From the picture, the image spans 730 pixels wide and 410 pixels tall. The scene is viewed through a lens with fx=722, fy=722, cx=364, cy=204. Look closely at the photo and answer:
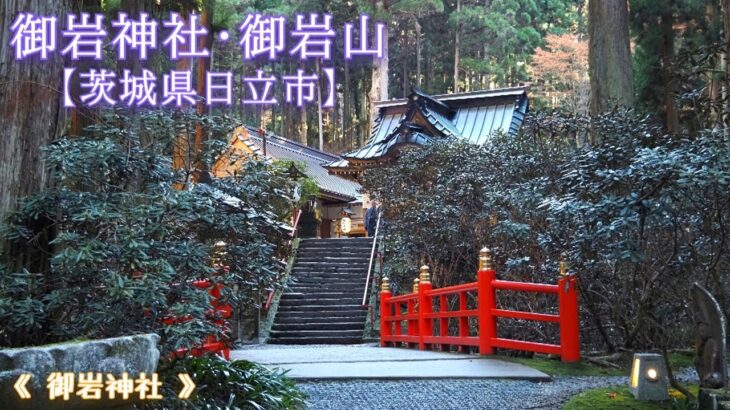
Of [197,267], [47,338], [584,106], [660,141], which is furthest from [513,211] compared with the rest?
[584,106]

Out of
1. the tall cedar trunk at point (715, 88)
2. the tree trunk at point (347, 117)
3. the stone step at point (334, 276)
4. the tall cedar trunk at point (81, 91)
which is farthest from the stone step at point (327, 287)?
the tree trunk at point (347, 117)

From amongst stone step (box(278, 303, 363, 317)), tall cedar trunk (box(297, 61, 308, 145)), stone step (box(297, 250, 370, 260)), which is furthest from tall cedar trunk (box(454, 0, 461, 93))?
stone step (box(278, 303, 363, 317))

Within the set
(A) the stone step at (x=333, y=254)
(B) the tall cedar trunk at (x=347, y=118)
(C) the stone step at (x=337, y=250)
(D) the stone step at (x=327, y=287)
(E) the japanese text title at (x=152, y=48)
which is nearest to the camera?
(E) the japanese text title at (x=152, y=48)

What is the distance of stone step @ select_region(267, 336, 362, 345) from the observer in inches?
551

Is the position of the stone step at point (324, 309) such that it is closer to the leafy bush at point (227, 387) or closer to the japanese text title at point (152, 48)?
the japanese text title at point (152, 48)

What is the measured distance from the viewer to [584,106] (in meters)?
29.5

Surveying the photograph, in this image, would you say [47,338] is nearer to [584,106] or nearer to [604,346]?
[604,346]

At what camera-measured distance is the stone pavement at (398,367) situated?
6.42 meters

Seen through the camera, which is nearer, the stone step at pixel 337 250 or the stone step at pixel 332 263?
the stone step at pixel 332 263

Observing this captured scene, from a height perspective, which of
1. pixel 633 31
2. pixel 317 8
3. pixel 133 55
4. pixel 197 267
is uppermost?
pixel 317 8

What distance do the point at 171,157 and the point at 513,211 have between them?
5578 mm

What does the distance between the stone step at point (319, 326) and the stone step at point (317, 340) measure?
1.29 ft

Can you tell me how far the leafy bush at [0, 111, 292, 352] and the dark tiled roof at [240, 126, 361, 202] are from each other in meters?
20.0

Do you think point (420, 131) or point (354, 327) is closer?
point (354, 327)
